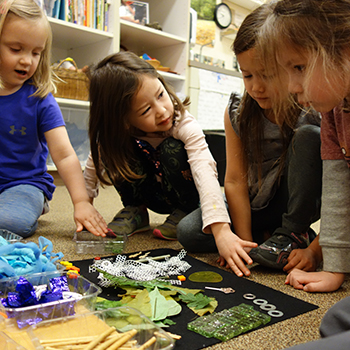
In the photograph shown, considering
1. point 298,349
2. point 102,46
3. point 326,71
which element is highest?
point 102,46

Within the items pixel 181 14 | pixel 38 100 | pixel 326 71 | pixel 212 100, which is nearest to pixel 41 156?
pixel 38 100

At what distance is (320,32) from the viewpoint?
579mm

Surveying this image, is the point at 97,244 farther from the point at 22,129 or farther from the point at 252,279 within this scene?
the point at 22,129

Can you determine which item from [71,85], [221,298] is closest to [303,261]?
[221,298]

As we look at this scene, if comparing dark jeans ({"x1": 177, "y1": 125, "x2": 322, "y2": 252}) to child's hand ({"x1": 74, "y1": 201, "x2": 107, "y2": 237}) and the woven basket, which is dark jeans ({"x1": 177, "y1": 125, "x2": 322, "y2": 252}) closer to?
child's hand ({"x1": 74, "y1": 201, "x2": 107, "y2": 237})

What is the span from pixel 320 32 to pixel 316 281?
1.43 ft

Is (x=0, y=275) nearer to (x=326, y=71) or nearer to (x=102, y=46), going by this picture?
(x=326, y=71)

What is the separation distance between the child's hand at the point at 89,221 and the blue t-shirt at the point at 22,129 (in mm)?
244

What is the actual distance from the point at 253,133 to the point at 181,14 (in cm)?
186

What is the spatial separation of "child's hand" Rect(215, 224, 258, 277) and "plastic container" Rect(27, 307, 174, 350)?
1.15 feet

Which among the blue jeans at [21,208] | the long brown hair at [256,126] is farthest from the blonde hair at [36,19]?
the long brown hair at [256,126]

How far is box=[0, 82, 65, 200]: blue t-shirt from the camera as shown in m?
1.15

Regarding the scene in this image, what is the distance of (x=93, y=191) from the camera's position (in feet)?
3.98

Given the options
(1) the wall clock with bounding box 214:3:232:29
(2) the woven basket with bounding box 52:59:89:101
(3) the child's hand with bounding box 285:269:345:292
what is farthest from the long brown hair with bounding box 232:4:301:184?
(1) the wall clock with bounding box 214:3:232:29
